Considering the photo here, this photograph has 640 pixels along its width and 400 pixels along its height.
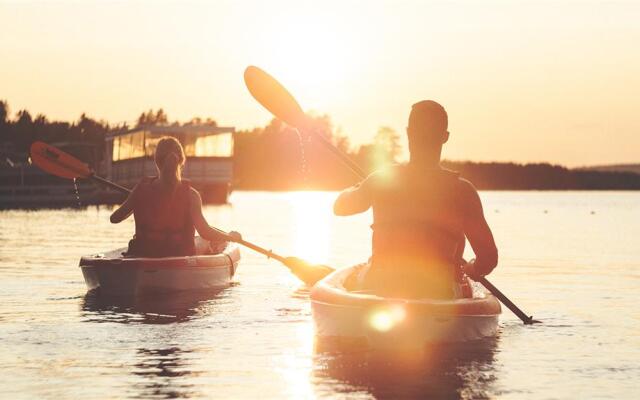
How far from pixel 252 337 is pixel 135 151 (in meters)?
69.7

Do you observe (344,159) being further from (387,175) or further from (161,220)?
(387,175)

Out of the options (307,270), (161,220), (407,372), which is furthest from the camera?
(307,270)

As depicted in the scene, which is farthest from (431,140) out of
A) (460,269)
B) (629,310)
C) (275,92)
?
(629,310)

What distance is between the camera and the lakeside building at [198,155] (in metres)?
76.8

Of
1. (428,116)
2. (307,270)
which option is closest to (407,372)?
(428,116)

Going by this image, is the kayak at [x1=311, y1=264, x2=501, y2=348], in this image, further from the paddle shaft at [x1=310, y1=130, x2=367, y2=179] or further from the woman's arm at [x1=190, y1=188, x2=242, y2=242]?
the woman's arm at [x1=190, y1=188, x2=242, y2=242]

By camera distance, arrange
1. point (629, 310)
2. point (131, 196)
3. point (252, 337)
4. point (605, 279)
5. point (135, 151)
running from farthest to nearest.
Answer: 1. point (135, 151)
2. point (605, 279)
3. point (629, 310)
4. point (131, 196)
5. point (252, 337)

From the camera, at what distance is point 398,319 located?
30.6ft

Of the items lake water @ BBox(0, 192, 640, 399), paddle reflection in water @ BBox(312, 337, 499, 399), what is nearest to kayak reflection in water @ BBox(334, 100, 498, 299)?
paddle reflection in water @ BBox(312, 337, 499, 399)

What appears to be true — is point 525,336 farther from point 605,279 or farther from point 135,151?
point 135,151

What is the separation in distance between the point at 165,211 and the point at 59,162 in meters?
3.19

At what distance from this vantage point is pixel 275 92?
486 inches

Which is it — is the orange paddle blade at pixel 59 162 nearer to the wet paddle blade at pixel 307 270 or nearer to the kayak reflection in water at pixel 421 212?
the wet paddle blade at pixel 307 270

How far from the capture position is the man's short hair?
29.7 feet
